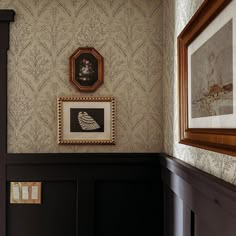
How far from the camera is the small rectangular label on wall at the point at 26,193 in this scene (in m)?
2.08

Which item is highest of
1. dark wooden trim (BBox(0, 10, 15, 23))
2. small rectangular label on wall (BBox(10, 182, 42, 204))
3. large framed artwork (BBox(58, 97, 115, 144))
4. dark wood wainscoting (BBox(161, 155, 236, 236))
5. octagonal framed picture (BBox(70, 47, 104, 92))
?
dark wooden trim (BBox(0, 10, 15, 23))

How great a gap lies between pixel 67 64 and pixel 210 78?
1.19m

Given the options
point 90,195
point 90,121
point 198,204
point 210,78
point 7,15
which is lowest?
point 90,195

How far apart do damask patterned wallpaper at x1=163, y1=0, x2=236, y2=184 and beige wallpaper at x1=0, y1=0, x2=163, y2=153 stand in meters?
0.12

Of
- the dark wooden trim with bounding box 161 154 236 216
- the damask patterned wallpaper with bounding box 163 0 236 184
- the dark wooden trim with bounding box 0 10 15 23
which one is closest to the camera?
the dark wooden trim with bounding box 161 154 236 216

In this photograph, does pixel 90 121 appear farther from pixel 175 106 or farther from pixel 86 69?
pixel 175 106

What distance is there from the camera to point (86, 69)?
82.1 inches

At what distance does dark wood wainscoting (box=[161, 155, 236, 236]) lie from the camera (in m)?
0.87

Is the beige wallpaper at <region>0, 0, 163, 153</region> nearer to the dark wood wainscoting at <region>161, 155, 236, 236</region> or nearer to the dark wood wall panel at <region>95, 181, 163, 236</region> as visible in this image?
the dark wood wall panel at <region>95, 181, 163, 236</region>

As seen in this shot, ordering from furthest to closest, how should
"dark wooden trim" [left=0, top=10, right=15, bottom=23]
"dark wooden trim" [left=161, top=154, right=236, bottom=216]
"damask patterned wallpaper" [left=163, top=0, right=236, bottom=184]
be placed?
1. "dark wooden trim" [left=0, top=10, right=15, bottom=23]
2. "damask patterned wallpaper" [left=163, top=0, right=236, bottom=184]
3. "dark wooden trim" [left=161, top=154, right=236, bottom=216]

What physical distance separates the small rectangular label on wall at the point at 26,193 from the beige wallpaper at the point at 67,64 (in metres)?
0.20

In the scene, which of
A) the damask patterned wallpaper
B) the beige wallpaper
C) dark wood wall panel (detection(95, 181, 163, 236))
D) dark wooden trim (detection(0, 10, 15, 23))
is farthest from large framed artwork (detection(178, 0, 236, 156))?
dark wooden trim (detection(0, 10, 15, 23))

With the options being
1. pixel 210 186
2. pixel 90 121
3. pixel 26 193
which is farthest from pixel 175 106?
pixel 26 193

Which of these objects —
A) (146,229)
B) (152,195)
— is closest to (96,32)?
(152,195)
